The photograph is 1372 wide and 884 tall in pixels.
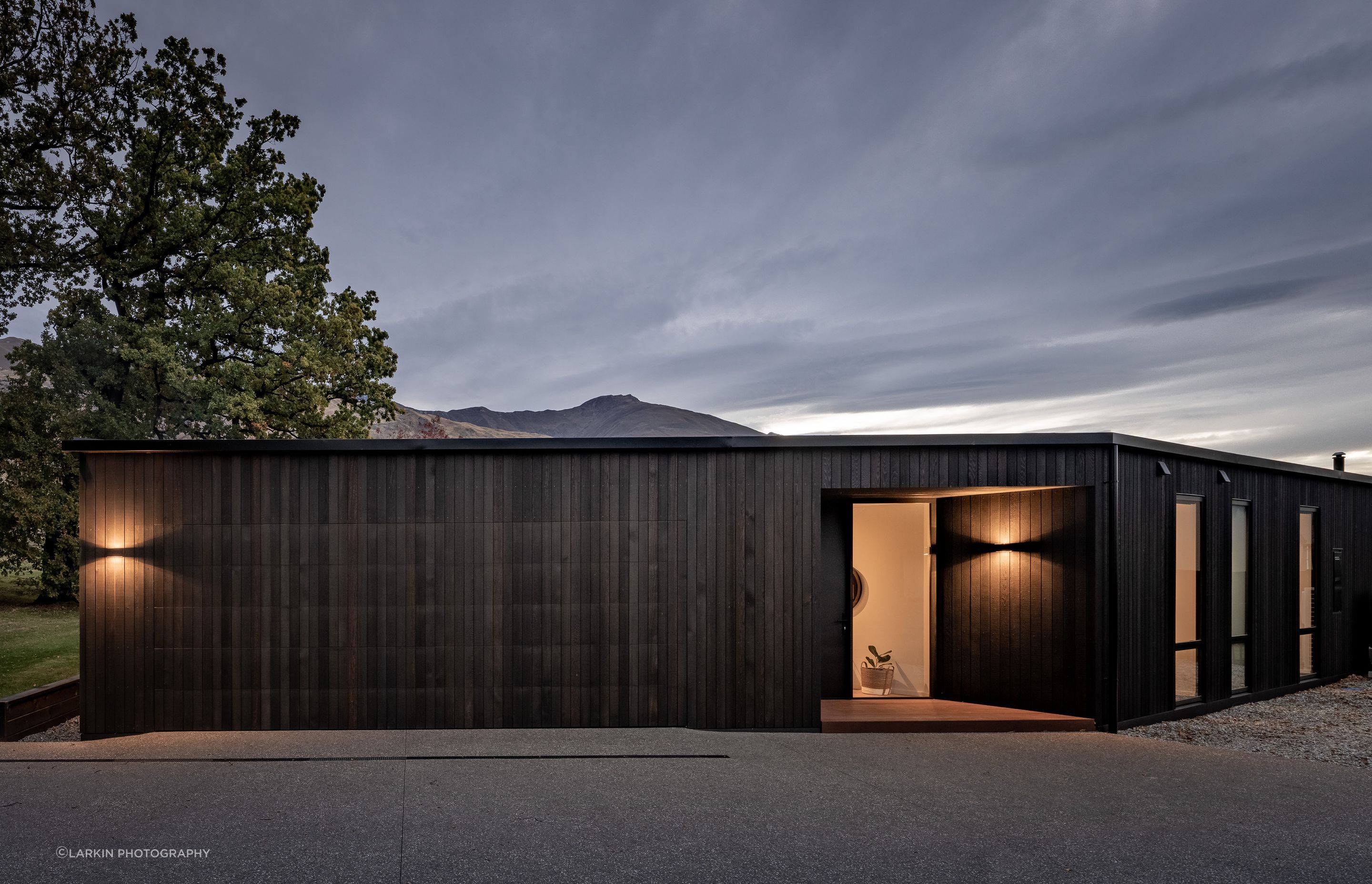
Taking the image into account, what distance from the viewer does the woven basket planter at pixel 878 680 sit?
6934 mm

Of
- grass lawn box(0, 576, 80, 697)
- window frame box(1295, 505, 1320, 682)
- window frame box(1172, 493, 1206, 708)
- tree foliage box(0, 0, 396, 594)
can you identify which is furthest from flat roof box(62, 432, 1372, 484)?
tree foliage box(0, 0, 396, 594)

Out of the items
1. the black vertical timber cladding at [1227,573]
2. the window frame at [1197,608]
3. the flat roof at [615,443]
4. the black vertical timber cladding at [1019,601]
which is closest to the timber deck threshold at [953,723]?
the black vertical timber cladding at [1019,601]

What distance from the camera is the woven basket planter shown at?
693cm

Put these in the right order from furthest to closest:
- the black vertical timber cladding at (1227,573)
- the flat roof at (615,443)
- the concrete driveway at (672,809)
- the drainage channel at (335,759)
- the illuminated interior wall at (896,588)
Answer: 1. the illuminated interior wall at (896,588)
2. the black vertical timber cladding at (1227,573)
3. the flat roof at (615,443)
4. the drainage channel at (335,759)
5. the concrete driveway at (672,809)

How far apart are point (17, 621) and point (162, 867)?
13248 millimetres

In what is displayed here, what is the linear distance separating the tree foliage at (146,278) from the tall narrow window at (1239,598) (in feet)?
49.7

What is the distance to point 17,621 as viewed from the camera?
38.9 ft

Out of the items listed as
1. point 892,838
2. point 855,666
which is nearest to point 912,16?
point 855,666

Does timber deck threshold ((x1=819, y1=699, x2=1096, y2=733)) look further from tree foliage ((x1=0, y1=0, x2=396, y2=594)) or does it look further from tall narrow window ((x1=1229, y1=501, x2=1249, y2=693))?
tree foliage ((x1=0, y1=0, x2=396, y2=594))

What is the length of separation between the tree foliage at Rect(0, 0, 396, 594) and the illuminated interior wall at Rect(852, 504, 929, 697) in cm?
1150

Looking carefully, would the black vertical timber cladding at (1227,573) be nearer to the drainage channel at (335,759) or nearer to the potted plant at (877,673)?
the potted plant at (877,673)

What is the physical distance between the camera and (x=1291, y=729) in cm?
612

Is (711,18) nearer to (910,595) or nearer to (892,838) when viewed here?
(910,595)

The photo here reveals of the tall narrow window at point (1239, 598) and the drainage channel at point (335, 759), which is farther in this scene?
the tall narrow window at point (1239, 598)
